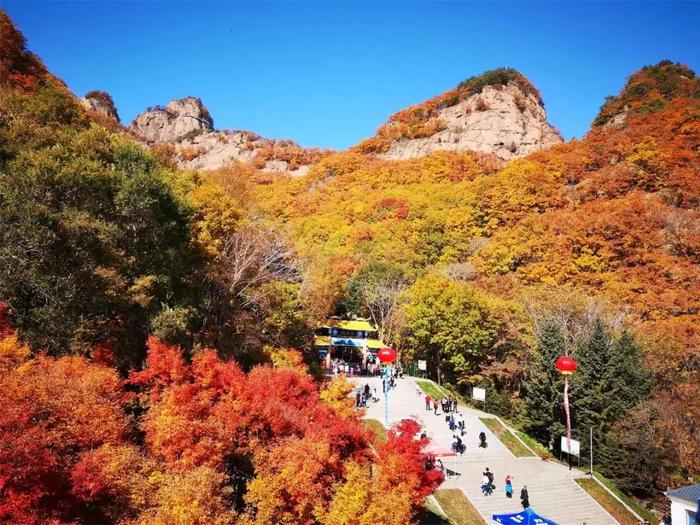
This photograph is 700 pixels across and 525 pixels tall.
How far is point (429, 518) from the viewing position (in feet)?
64.2

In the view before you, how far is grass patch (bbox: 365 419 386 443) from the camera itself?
82.2 feet

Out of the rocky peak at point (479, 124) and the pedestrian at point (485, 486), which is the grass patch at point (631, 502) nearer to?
the pedestrian at point (485, 486)

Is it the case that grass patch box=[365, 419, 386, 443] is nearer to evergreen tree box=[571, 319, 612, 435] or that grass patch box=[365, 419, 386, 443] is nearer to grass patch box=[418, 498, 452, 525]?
grass patch box=[418, 498, 452, 525]

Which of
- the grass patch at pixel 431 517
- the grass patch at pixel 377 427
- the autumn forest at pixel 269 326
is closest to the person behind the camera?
the autumn forest at pixel 269 326

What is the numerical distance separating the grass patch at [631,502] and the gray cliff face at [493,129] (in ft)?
253

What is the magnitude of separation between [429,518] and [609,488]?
36.6 feet

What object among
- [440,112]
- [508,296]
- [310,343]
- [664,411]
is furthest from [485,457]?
[440,112]

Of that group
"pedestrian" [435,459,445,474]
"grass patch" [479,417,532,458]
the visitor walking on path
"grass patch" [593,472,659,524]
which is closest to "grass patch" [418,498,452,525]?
"pedestrian" [435,459,445,474]

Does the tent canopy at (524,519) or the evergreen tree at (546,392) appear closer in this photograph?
the tent canopy at (524,519)

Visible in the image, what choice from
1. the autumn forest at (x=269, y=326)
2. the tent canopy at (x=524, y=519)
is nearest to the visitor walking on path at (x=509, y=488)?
the tent canopy at (x=524, y=519)

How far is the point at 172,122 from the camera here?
430 ft

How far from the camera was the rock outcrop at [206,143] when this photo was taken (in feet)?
365

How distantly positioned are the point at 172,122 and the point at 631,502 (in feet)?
443

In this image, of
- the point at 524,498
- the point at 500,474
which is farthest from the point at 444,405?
the point at 524,498
